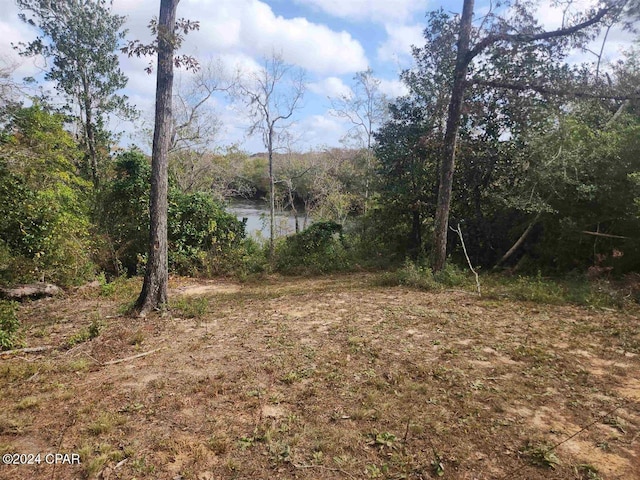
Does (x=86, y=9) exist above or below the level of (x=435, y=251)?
above

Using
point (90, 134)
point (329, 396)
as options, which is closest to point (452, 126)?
point (329, 396)

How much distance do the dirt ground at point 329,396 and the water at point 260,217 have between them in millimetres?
15965

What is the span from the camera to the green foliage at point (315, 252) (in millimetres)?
10000

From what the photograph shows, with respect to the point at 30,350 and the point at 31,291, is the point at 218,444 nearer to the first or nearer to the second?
the point at 30,350

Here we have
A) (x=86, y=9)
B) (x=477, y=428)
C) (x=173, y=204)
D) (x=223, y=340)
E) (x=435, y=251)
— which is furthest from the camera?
(x=86, y=9)

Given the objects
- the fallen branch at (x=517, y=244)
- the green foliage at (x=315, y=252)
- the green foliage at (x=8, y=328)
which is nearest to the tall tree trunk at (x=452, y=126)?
the fallen branch at (x=517, y=244)

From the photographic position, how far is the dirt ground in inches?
91.3

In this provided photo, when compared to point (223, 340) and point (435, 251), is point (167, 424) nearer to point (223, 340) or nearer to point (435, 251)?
point (223, 340)

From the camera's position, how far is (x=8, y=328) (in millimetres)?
4211

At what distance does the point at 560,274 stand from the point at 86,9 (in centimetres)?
1636

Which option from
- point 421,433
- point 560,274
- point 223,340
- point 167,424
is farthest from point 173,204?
point 560,274

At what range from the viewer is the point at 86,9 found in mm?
12789

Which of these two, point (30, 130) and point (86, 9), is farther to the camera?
point (86, 9)

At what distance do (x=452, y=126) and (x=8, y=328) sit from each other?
757 cm
